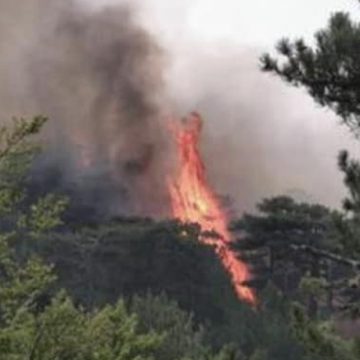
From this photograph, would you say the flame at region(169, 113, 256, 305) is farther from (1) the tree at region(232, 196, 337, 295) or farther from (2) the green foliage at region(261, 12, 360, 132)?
(2) the green foliage at region(261, 12, 360, 132)

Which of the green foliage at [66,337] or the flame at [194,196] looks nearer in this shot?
the green foliage at [66,337]

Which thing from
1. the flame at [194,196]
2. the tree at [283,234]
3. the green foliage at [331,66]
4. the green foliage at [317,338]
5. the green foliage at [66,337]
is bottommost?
the green foliage at [317,338]

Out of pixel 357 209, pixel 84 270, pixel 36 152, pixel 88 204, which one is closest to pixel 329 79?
pixel 357 209

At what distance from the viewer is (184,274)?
7100cm

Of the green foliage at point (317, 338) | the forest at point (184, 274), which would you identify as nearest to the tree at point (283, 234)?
the forest at point (184, 274)

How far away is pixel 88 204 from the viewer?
9550cm

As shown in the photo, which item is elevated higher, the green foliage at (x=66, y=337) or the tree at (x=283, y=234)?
the tree at (x=283, y=234)

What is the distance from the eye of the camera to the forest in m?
11.9

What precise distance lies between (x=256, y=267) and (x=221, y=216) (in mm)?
30448

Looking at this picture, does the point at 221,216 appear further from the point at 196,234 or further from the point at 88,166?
the point at 196,234

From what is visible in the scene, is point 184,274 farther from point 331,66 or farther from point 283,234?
point 331,66

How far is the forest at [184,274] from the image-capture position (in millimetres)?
11930

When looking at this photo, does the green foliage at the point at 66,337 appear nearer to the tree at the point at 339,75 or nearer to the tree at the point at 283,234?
the tree at the point at 339,75

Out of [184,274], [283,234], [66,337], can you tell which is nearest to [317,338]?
[66,337]
